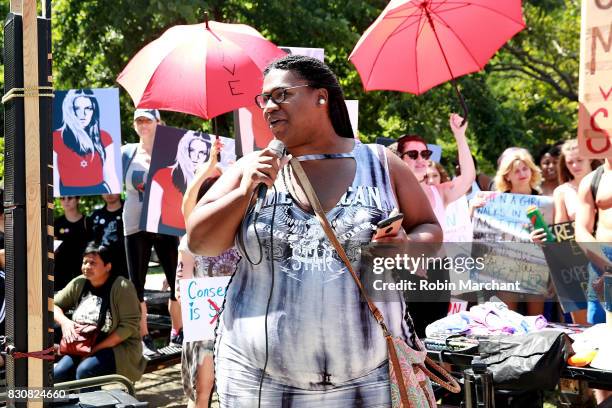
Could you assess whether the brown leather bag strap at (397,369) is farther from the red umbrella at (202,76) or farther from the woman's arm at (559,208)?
the woman's arm at (559,208)

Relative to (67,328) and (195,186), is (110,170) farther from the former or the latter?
(195,186)

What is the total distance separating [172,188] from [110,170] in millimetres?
608

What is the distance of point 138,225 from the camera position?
7.86m

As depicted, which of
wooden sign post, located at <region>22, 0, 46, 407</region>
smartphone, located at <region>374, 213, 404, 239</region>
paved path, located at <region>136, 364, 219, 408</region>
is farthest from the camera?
paved path, located at <region>136, 364, 219, 408</region>

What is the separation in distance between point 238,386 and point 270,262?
1.28 feet

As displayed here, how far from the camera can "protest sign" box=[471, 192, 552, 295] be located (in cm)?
568

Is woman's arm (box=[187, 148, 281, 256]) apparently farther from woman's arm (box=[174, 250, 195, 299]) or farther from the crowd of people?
woman's arm (box=[174, 250, 195, 299])

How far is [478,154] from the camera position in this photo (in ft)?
52.3

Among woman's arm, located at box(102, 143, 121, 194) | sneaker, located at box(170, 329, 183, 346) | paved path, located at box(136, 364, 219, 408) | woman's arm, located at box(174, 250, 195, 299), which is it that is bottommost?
paved path, located at box(136, 364, 219, 408)

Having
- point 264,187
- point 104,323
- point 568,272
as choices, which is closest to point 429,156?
point 568,272

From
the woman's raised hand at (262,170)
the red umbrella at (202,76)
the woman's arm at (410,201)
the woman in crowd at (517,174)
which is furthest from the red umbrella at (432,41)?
the woman's raised hand at (262,170)

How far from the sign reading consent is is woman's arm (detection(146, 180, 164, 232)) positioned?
4.45 meters

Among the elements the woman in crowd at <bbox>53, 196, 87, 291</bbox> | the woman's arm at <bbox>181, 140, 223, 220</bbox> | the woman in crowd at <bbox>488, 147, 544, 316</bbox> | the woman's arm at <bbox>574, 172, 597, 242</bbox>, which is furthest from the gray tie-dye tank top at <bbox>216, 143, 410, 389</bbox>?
the woman in crowd at <bbox>53, 196, 87, 291</bbox>

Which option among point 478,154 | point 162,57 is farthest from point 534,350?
point 478,154
